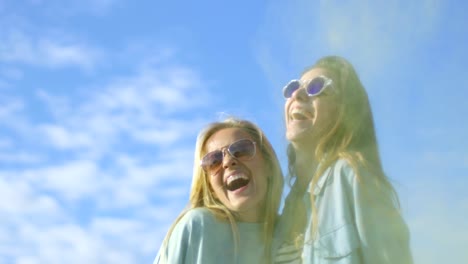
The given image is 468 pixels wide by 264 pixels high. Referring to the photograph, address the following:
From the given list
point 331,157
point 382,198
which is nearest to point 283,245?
point 331,157

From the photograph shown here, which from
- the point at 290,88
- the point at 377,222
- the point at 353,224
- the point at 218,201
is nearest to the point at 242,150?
the point at 218,201

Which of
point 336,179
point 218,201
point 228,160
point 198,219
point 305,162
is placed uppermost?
point 228,160

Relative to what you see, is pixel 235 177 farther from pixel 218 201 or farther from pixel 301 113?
pixel 301 113

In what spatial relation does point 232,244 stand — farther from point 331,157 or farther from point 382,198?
point 382,198

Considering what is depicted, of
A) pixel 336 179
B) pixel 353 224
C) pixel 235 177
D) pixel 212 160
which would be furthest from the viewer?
pixel 212 160

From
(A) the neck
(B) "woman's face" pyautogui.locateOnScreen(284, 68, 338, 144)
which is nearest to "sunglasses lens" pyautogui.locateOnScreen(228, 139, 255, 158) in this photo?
(A) the neck

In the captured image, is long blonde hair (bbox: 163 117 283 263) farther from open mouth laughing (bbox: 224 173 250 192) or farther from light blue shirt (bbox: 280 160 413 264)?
light blue shirt (bbox: 280 160 413 264)

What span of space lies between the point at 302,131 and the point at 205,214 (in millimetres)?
1321

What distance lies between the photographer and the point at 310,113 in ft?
17.0

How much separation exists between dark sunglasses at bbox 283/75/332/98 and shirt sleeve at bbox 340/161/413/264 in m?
0.72

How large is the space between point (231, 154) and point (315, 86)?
1251 millimetres

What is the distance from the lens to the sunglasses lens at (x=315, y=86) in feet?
17.0

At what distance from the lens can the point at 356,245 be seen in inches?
178

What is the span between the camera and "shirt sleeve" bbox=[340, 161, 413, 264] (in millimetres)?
4209
